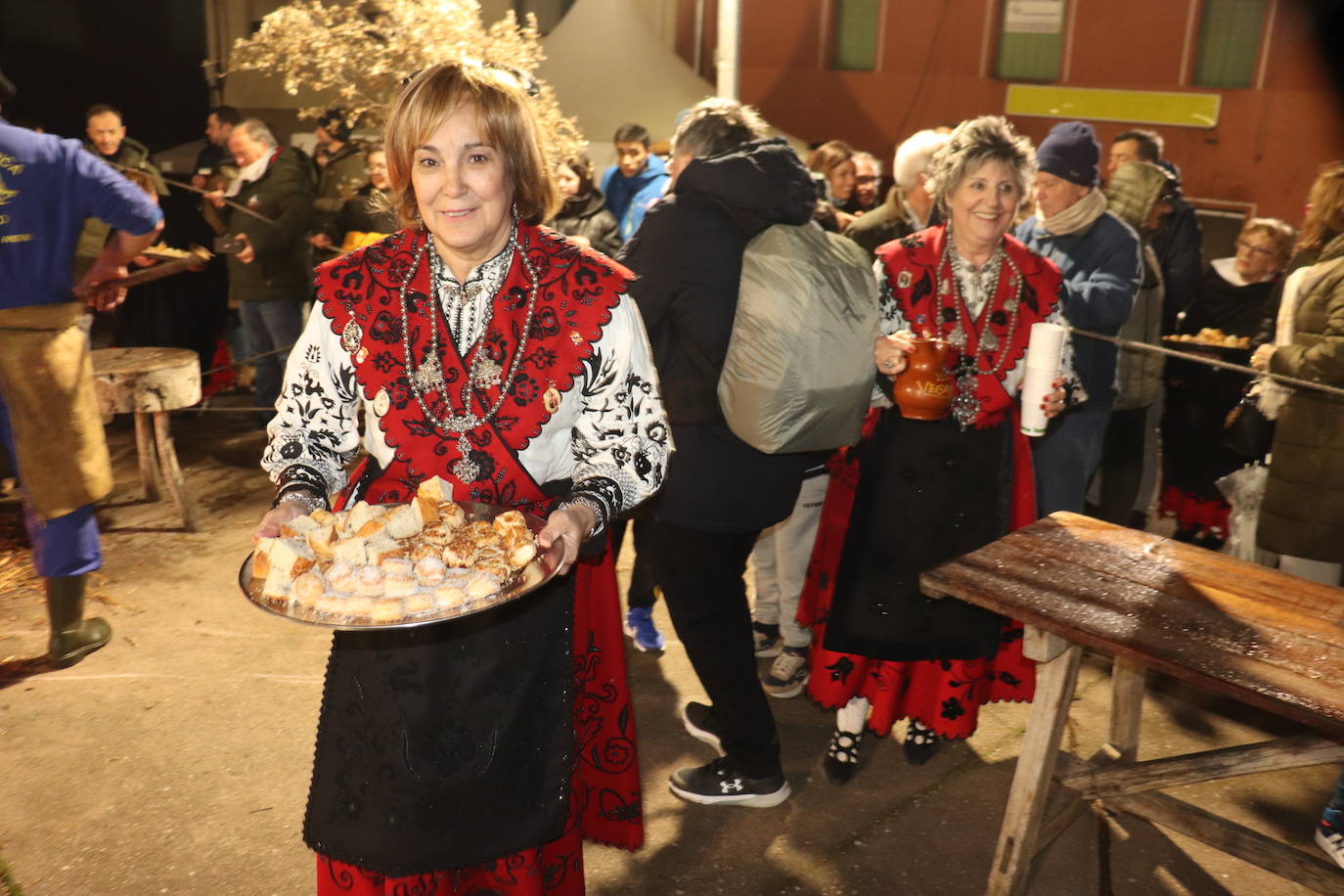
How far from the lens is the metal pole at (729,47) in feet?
21.9

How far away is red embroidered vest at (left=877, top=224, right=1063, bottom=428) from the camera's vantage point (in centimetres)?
332

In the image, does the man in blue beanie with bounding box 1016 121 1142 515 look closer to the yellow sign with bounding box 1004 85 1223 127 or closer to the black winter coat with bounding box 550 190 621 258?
the black winter coat with bounding box 550 190 621 258

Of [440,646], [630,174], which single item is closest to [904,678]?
[440,646]

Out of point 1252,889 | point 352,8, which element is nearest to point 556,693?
point 1252,889

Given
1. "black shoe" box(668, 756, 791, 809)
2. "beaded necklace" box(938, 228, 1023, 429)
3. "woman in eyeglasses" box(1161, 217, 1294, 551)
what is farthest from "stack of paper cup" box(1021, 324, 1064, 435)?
"woman in eyeglasses" box(1161, 217, 1294, 551)

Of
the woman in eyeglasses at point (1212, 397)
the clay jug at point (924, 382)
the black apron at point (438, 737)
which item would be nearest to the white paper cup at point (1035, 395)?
the clay jug at point (924, 382)

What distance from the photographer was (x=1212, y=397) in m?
5.44

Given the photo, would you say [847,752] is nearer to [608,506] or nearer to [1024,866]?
[1024,866]

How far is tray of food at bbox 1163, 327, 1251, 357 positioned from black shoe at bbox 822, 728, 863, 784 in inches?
111

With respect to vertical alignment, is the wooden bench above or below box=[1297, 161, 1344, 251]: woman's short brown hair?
below

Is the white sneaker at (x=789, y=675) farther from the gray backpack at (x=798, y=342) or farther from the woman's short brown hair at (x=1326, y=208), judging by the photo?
the woman's short brown hair at (x=1326, y=208)

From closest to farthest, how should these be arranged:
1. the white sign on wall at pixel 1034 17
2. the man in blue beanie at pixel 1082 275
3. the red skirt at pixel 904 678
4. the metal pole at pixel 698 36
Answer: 1. the red skirt at pixel 904 678
2. the man in blue beanie at pixel 1082 275
3. the white sign on wall at pixel 1034 17
4. the metal pole at pixel 698 36

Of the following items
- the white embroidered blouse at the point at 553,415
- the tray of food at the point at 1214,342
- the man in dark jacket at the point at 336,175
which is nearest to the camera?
the white embroidered blouse at the point at 553,415

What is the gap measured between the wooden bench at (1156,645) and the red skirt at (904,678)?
0.43 m
